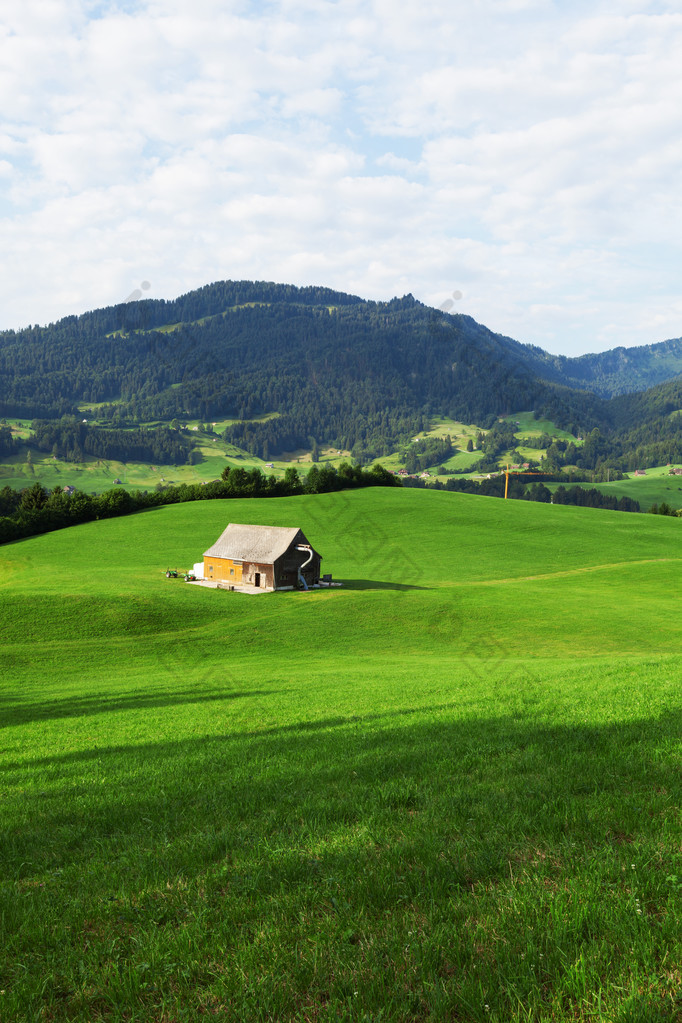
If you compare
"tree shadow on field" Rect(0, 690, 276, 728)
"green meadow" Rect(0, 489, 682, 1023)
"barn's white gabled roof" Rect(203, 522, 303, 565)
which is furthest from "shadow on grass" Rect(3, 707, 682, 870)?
"barn's white gabled roof" Rect(203, 522, 303, 565)

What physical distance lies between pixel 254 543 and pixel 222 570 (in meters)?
5.52

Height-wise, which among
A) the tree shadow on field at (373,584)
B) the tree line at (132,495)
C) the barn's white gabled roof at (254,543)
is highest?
the tree line at (132,495)

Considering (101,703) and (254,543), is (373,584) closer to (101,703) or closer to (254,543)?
(254,543)

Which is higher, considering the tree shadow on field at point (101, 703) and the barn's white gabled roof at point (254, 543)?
the barn's white gabled roof at point (254, 543)

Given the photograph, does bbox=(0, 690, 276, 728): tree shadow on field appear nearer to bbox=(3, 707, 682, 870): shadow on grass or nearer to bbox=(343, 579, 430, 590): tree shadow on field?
bbox=(3, 707, 682, 870): shadow on grass

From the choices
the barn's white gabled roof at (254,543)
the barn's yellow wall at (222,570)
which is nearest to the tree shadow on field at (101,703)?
the barn's white gabled roof at (254,543)

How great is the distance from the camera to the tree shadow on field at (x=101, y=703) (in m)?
22.6

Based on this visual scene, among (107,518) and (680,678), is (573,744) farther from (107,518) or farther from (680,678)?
(107,518)

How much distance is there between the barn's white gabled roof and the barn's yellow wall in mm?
633

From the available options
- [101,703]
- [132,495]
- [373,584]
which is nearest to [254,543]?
[373,584]

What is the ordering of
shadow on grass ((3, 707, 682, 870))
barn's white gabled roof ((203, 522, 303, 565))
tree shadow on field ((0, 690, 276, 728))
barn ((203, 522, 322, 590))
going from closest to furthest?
1. shadow on grass ((3, 707, 682, 870))
2. tree shadow on field ((0, 690, 276, 728))
3. barn ((203, 522, 322, 590))
4. barn's white gabled roof ((203, 522, 303, 565))

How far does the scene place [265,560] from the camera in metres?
69.4

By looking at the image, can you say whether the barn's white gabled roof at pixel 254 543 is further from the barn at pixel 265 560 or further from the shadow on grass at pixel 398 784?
the shadow on grass at pixel 398 784

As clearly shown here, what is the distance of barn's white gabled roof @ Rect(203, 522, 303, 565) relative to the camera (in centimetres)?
→ 6981
